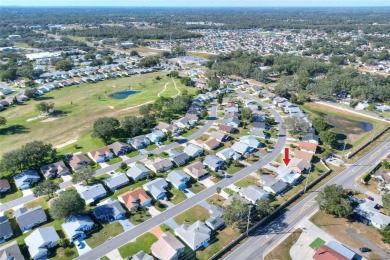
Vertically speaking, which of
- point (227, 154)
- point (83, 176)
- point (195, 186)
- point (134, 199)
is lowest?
point (195, 186)

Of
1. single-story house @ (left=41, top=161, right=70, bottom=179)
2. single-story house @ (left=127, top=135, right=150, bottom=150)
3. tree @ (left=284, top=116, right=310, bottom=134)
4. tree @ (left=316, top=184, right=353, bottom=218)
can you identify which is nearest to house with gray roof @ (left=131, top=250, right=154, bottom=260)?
single-story house @ (left=41, top=161, right=70, bottom=179)

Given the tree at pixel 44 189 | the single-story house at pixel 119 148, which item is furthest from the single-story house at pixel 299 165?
the tree at pixel 44 189

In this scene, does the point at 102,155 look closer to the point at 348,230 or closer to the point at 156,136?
the point at 156,136

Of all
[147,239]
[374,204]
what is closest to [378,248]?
[374,204]

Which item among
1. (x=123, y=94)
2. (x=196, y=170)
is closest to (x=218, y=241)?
(x=196, y=170)

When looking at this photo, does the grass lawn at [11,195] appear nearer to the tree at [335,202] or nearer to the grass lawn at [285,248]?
the grass lawn at [285,248]

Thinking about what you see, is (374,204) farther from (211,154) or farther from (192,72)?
(192,72)
